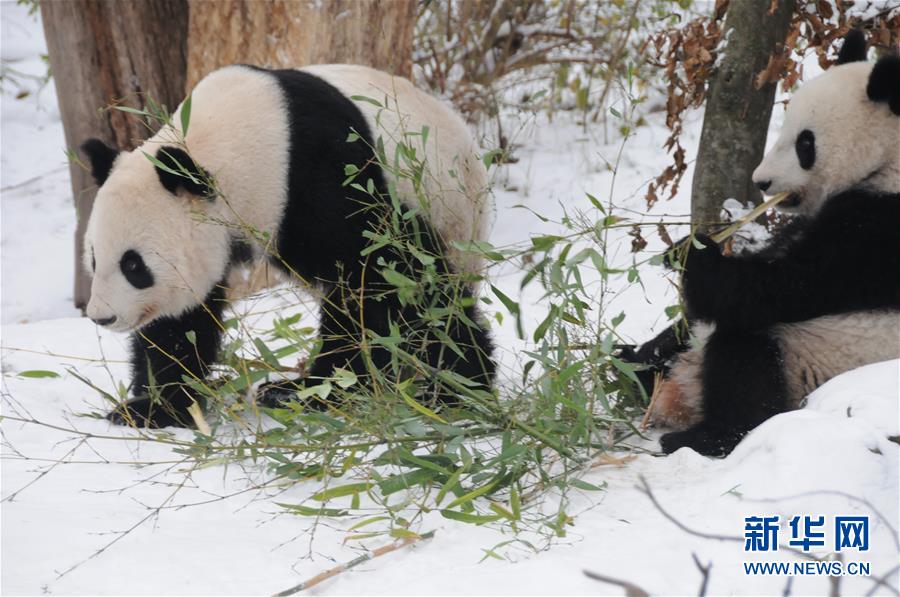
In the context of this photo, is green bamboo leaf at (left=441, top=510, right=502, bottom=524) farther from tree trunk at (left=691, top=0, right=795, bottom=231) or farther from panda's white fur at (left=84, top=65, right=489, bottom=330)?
tree trunk at (left=691, top=0, right=795, bottom=231)

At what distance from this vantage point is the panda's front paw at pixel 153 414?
3.59 m

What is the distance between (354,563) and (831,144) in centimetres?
202

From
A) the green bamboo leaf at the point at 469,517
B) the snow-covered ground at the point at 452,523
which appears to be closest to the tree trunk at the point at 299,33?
the snow-covered ground at the point at 452,523

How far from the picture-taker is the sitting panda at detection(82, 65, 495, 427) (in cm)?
350

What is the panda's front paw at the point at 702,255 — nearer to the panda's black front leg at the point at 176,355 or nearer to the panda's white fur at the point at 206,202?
the panda's white fur at the point at 206,202

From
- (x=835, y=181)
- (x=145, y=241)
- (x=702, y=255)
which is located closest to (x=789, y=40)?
(x=835, y=181)

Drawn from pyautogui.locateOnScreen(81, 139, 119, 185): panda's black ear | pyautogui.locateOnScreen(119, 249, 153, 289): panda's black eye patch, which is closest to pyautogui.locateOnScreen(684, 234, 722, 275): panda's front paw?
pyautogui.locateOnScreen(119, 249, 153, 289): panda's black eye patch

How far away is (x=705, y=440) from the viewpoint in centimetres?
290

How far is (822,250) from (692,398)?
678 mm

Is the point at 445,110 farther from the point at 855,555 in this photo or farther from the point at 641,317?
the point at 855,555

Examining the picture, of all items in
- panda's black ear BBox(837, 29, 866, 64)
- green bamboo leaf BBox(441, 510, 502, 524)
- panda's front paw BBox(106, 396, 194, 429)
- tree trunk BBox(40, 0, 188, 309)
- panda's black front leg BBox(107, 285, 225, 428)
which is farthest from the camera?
tree trunk BBox(40, 0, 188, 309)

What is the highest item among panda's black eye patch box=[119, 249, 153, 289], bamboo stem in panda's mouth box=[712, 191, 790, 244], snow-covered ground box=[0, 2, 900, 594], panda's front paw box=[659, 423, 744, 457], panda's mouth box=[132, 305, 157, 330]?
bamboo stem in panda's mouth box=[712, 191, 790, 244]

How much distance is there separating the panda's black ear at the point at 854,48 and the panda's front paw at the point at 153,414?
277 cm

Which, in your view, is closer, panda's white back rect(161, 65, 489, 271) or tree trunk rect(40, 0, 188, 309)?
panda's white back rect(161, 65, 489, 271)
